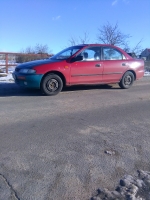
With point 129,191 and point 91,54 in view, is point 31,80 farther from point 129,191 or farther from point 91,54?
point 129,191

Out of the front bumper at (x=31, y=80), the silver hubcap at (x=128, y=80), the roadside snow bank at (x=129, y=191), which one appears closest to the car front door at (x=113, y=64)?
the silver hubcap at (x=128, y=80)

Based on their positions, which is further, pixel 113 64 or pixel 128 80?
pixel 128 80

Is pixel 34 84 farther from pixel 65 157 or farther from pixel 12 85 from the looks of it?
pixel 65 157

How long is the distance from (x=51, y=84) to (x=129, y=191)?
Result: 5189 millimetres

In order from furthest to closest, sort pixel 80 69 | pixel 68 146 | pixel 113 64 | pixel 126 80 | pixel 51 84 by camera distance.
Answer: pixel 126 80, pixel 113 64, pixel 80 69, pixel 51 84, pixel 68 146

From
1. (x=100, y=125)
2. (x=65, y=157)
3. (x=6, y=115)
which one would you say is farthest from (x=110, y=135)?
(x=6, y=115)

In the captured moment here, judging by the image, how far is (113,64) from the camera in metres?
8.41

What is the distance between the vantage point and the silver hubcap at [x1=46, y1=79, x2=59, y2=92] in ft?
23.9

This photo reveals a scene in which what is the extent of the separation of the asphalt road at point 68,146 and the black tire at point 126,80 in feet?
7.84

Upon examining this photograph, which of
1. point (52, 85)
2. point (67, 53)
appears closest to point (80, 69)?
point (67, 53)

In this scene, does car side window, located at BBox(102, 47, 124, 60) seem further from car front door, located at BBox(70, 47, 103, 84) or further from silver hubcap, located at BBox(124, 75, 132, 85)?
silver hubcap, located at BBox(124, 75, 132, 85)

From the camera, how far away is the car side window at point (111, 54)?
834cm

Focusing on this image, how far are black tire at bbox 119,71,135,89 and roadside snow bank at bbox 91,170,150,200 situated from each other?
248 inches

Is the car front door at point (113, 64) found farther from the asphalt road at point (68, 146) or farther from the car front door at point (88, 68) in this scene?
the asphalt road at point (68, 146)
